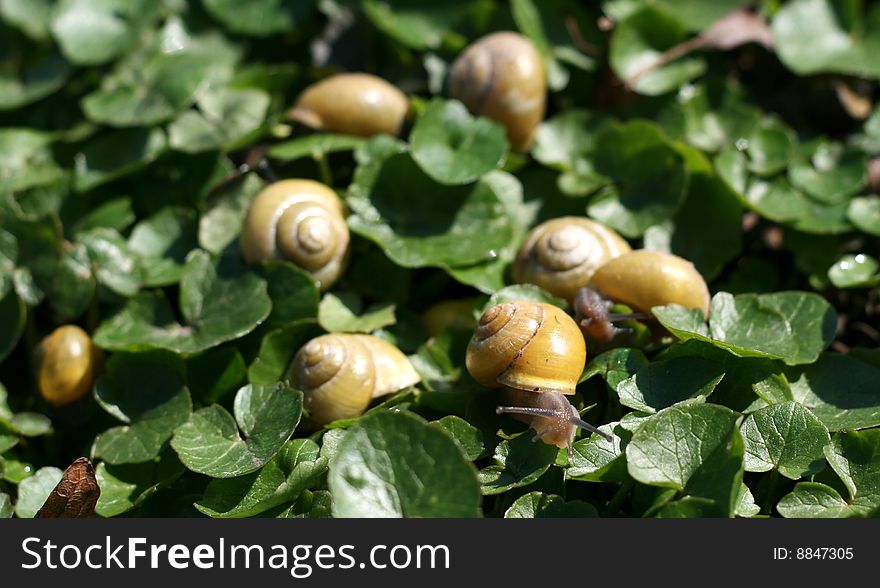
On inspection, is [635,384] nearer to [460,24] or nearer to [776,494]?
[776,494]

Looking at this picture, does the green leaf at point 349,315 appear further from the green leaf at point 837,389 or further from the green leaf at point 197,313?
the green leaf at point 837,389

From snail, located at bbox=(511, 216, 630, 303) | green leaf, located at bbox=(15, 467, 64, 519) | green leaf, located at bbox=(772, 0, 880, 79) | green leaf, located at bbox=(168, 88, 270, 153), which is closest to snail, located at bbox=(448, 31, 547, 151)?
snail, located at bbox=(511, 216, 630, 303)

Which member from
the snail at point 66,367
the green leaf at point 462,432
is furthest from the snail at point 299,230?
the green leaf at point 462,432

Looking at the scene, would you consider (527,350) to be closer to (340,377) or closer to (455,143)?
(340,377)

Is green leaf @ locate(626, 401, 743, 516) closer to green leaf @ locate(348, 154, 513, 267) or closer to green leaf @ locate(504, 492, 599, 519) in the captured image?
green leaf @ locate(504, 492, 599, 519)

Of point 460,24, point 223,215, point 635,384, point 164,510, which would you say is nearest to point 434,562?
point 635,384
